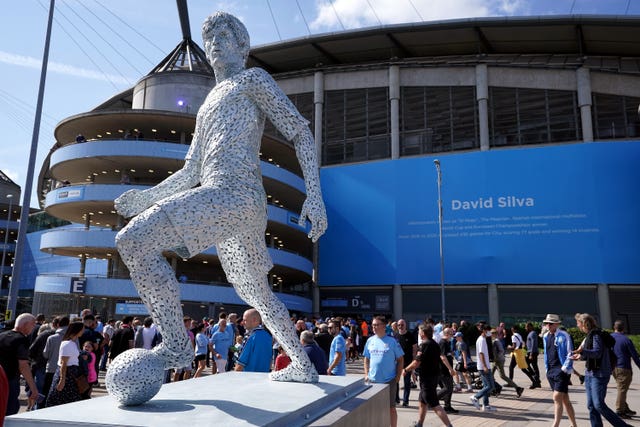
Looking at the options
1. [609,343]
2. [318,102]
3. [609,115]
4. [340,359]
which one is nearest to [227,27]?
[340,359]

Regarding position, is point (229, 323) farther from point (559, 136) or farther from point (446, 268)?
point (559, 136)

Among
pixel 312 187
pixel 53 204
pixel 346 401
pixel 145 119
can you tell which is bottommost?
pixel 346 401

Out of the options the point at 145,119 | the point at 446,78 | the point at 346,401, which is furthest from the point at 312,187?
the point at 446,78

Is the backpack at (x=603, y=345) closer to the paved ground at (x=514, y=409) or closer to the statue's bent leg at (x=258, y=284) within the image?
the paved ground at (x=514, y=409)

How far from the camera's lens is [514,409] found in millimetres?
9695

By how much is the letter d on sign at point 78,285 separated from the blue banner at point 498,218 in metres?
14.1

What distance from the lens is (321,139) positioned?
1364 inches

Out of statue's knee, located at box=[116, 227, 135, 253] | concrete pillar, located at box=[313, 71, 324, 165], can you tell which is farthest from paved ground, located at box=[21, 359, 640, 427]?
concrete pillar, located at box=[313, 71, 324, 165]

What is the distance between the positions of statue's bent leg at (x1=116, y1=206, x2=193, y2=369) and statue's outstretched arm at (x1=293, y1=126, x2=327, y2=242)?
3.46 feet

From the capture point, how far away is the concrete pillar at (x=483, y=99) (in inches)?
1206

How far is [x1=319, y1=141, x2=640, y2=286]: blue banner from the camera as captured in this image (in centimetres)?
2619

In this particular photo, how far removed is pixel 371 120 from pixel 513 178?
34.2 feet

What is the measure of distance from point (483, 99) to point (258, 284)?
29754 millimetres

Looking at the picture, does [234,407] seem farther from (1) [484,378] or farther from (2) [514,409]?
(2) [514,409]
